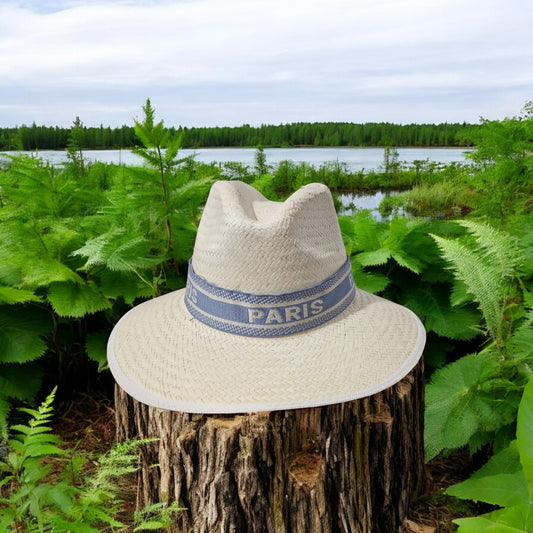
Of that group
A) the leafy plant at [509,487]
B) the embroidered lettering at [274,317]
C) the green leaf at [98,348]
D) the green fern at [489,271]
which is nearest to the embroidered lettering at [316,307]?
the embroidered lettering at [274,317]

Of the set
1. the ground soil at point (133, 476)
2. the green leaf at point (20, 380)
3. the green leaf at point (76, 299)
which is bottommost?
the ground soil at point (133, 476)

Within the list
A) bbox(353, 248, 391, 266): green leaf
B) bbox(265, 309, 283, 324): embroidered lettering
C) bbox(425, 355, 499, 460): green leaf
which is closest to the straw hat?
bbox(265, 309, 283, 324): embroidered lettering

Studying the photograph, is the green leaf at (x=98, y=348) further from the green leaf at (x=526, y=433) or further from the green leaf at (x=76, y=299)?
the green leaf at (x=526, y=433)

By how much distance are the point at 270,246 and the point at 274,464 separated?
832 millimetres

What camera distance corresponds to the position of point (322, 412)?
6.09 ft

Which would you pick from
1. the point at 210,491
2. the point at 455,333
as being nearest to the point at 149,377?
the point at 210,491

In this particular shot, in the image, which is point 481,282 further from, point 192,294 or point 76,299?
point 76,299

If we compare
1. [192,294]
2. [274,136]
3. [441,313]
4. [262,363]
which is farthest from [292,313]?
[274,136]

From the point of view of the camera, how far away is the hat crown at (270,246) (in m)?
1.92

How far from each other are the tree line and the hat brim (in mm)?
2565

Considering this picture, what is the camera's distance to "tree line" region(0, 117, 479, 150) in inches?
258

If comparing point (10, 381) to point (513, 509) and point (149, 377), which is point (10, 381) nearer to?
point (149, 377)

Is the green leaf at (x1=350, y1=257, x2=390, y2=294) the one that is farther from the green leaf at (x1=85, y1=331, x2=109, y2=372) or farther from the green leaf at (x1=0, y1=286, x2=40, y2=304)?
the green leaf at (x1=0, y1=286, x2=40, y2=304)

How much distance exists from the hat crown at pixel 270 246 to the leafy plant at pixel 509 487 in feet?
3.11
